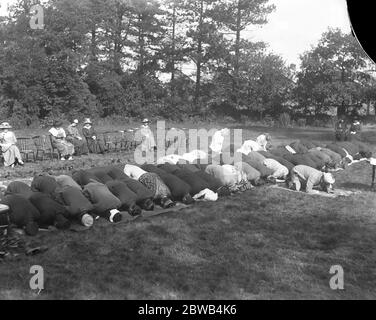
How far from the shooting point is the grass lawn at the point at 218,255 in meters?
4.71

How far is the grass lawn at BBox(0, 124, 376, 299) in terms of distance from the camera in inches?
185

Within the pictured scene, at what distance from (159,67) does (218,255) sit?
2681cm

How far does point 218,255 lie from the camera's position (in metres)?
5.82

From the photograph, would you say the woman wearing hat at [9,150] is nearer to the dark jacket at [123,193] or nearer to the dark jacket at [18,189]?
the dark jacket at [18,189]

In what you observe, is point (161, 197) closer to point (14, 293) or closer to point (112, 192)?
point (112, 192)

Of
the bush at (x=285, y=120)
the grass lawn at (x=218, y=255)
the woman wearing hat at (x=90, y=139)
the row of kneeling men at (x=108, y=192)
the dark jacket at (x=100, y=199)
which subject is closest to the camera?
the grass lawn at (x=218, y=255)

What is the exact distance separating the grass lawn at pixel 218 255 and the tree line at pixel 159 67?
17.4m

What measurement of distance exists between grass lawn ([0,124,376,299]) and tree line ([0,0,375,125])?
56.9 ft

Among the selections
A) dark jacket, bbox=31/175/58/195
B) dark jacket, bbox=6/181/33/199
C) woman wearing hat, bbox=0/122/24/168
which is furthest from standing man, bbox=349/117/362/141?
dark jacket, bbox=6/181/33/199

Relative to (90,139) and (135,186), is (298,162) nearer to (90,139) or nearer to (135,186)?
(135,186)

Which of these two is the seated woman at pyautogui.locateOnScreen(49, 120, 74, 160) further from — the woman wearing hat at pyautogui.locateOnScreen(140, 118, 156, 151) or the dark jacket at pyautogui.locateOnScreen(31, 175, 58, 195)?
the dark jacket at pyautogui.locateOnScreen(31, 175, 58, 195)

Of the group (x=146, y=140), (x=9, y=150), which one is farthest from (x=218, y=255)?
(x=146, y=140)

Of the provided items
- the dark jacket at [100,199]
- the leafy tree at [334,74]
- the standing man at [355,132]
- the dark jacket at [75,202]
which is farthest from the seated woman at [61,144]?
the leafy tree at [334,74]

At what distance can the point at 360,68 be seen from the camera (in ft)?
79.7
